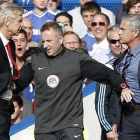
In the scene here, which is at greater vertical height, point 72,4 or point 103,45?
point 72,4

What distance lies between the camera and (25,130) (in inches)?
362

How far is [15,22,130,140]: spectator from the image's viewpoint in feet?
25.0

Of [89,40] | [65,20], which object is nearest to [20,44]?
[65,20]

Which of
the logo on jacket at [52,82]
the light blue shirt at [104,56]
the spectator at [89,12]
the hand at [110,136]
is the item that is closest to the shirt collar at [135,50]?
the logo on jacket at [52,82]

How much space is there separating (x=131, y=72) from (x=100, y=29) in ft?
10.0

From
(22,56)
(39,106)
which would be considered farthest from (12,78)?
(22,56)

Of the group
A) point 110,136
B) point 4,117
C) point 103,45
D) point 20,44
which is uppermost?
point 20,44

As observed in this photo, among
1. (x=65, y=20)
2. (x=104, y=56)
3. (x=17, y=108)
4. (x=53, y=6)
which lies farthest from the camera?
(x=53, y=6)

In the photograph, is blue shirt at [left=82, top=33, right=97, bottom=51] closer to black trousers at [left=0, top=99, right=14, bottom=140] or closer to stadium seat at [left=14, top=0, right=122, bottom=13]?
stadium seat at [left=14, top=0, right=122, bottom=13]

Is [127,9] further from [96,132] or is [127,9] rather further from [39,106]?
[39,106]

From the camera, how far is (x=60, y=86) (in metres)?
7.61

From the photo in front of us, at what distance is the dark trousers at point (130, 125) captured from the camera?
25.1 ft

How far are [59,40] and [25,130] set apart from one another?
1.99 metres

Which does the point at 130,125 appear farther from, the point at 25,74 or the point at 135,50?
the point at 25,74
